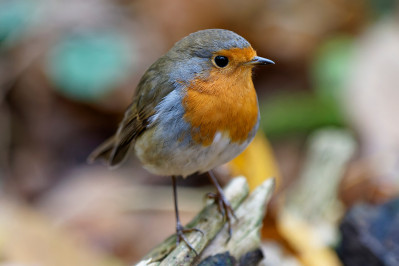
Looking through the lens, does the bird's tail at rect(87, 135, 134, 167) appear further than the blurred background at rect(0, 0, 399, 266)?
No

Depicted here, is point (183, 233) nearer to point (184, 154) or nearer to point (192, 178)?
point (184, 154)

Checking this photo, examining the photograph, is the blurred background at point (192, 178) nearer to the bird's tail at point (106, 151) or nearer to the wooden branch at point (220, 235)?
the wooden branch at point (220, 235)

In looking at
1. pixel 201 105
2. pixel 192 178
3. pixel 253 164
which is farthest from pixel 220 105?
pixel 192 178

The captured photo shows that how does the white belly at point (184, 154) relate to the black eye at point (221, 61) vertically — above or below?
below

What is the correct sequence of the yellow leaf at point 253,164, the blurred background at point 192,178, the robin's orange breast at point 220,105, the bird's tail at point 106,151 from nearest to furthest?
the robin's orange breast at point 220,105 → the bird's tail at point 106,151 → the yellow leaf at point 253,164 → the blurred background at point 192,178

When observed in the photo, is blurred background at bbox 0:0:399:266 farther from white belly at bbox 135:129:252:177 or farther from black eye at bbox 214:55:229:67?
black eye at bbox 214:55:229:67

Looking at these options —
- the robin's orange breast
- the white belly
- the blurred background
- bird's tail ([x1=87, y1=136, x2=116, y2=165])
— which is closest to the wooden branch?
the white belly

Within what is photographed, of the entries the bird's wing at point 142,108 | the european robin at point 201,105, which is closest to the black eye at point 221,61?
the european robin at point 201,105
